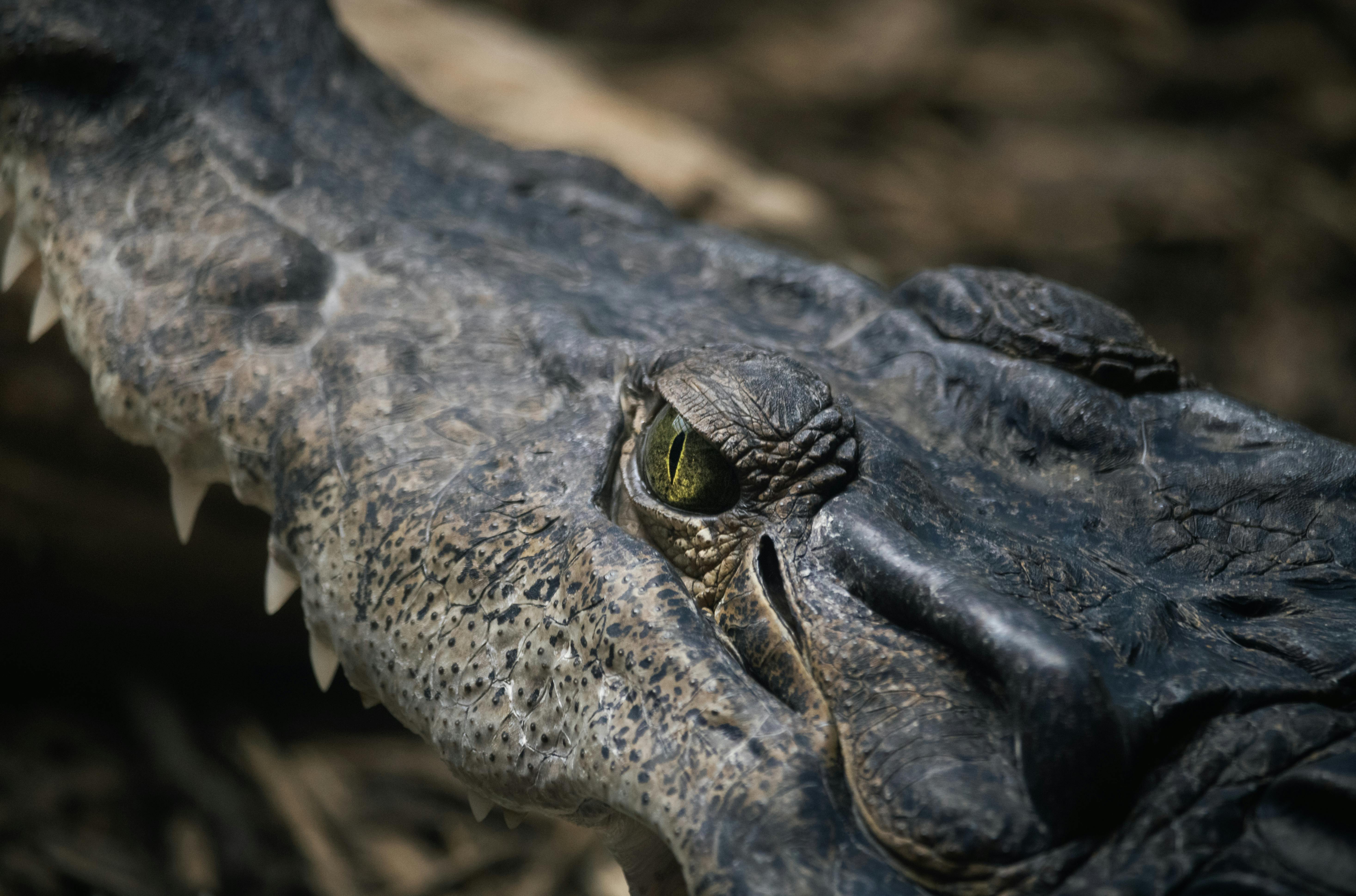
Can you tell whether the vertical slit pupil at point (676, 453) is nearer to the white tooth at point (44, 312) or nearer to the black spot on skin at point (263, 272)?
the black spot on skin at point (263, 272)

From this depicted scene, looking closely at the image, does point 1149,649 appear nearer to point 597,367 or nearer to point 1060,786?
point 1060,786

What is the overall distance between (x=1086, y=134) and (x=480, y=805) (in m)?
6.24

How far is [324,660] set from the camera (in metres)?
1.98

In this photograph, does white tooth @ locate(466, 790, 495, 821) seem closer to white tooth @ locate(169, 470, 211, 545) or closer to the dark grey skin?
the dark grey skin

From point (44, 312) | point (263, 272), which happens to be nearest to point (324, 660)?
point (263, 272)

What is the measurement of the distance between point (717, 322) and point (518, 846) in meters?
2.03

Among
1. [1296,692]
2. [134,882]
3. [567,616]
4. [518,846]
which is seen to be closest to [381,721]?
[518,846]

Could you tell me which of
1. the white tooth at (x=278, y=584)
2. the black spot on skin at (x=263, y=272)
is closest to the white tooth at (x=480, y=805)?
the white tooth at (x=278, y=584)

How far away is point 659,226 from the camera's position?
2707 millimetres

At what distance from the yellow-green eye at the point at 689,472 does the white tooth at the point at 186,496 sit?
100 centimetres

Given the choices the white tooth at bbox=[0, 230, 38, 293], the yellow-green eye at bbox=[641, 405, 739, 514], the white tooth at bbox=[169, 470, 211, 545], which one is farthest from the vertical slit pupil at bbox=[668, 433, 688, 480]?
the white tooth at bbox=[0, 230, 38, 293]

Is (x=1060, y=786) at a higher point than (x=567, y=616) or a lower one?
higher

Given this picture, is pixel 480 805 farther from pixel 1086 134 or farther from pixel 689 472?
pixel 1086 134

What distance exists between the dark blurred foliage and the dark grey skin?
4005 mm
